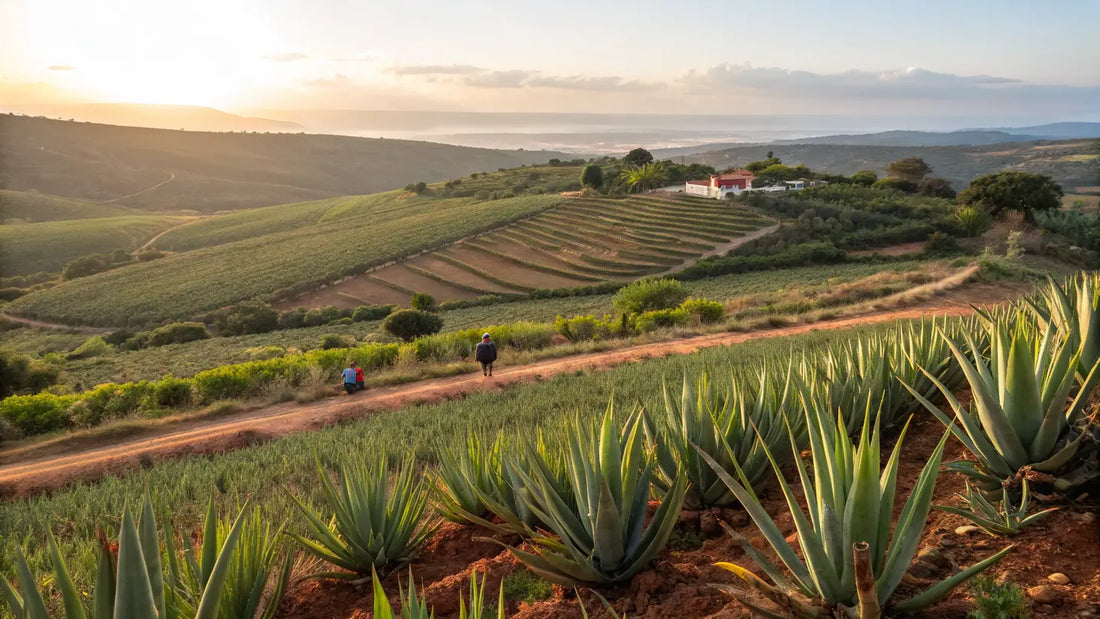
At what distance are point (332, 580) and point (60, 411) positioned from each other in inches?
579

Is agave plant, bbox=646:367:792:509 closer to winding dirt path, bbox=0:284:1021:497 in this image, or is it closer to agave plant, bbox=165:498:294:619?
agave plant, bbox=165:498:294:619

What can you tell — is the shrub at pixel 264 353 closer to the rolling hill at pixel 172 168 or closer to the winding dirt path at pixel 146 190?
the rolling hill at pixel 172 168

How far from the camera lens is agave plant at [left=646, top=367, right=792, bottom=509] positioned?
3.68 meters

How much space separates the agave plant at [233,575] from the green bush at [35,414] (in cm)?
1438

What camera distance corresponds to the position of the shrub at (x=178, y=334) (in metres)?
38.7

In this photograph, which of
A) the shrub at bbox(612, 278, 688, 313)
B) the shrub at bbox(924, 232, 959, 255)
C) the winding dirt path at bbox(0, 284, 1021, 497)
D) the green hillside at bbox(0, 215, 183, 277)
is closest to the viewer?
the winding dirt path at bbox(0, 284, 1021, 497)

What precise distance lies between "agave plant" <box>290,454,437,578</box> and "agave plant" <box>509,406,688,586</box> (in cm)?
90

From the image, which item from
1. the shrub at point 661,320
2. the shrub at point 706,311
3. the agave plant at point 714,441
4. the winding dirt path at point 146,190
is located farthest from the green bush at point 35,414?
the winding dirt path at point 146,190

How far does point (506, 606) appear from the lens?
9.87 ft

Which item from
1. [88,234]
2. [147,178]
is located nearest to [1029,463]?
[88,234]

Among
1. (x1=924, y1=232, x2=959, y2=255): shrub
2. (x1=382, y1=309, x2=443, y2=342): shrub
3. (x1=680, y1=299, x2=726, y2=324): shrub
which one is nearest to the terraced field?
(x1=924, y1=232, x2=959, y2=255): shrub

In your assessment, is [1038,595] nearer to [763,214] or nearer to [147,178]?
[763,214]

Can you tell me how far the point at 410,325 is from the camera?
27.2 meters

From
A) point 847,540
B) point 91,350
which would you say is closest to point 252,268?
point 91,350
